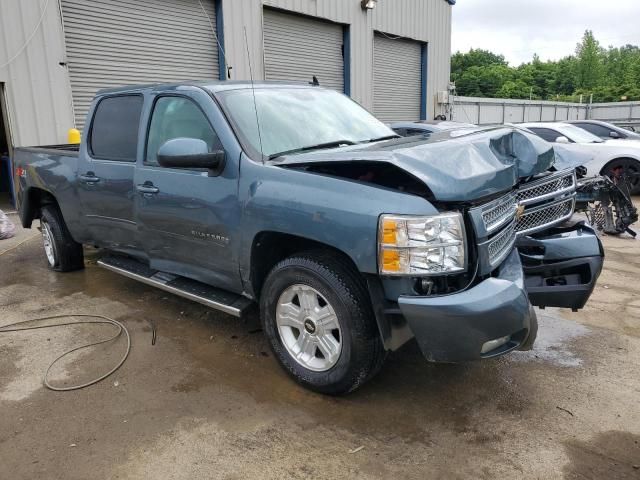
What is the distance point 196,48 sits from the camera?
11766mm

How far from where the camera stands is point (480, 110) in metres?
23.7

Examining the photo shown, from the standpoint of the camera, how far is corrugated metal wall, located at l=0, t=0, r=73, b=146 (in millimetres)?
8750

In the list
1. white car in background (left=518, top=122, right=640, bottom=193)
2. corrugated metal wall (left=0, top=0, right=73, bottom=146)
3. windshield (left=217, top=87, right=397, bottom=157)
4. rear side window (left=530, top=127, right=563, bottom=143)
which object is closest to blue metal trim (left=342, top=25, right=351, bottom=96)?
rear side window (left=530, top=127, right=563, bottom=143)

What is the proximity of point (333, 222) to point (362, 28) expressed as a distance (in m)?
14.1

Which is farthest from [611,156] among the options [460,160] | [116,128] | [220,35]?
[116,128]

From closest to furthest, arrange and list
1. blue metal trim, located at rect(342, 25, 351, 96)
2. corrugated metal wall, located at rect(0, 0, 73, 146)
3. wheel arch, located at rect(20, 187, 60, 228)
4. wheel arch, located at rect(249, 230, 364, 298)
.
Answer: wheel arch, located at rect(249, 230, 364, 298) → wheel arch, located at rect(20, 187, 60, 228) → corrugated metal wall, located at rect(0, 0, 73, 146) → blue metal trim, located at rect(342, 25, 351, 96)

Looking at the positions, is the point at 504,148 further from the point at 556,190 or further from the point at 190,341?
the point at 190,341

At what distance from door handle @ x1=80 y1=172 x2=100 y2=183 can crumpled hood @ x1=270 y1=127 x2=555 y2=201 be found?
85.7 inches

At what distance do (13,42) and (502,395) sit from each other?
919cm

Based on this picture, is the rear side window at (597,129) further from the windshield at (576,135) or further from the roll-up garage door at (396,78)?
the roll-up garage door at (396,78)

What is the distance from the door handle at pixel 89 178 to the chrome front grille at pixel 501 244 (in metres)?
3.43

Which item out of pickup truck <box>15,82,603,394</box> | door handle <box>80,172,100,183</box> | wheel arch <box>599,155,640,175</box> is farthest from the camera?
wheel arch <box>599,155,640,175</box>

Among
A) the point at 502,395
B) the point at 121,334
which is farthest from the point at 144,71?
the point at 502,395

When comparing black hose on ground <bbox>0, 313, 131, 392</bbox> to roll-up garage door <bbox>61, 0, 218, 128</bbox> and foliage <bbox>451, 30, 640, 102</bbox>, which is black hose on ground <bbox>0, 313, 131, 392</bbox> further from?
foliage <bbox>451, 30, 640, 102</bbox>
